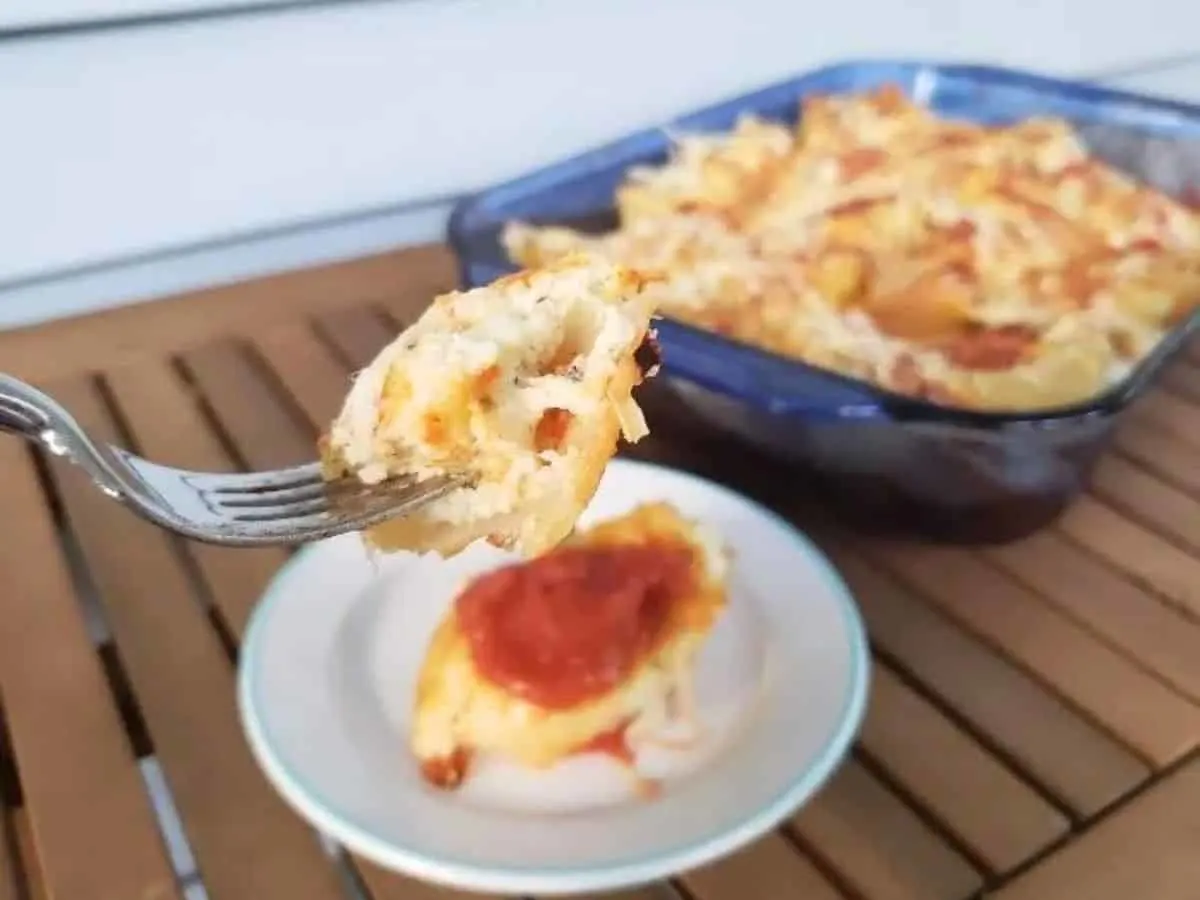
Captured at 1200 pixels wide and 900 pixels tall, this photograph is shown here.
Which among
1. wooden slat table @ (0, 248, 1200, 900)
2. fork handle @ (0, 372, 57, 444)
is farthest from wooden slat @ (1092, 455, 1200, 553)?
fork handle @ (0, 372, 57, 444)

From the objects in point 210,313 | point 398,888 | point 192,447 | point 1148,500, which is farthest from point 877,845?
point 210,313

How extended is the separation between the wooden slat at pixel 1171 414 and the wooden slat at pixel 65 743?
482 mm

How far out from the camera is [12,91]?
0.75m

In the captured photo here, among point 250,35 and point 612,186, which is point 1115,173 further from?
point 250,35

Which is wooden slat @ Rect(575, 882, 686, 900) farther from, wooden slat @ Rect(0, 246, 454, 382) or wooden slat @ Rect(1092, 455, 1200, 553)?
wooden slat @ Rect(0, 246, 454, 382)

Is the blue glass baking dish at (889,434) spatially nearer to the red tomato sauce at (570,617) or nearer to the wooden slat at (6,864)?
the red tomato sauce at (570,617)

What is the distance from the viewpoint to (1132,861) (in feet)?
1.40

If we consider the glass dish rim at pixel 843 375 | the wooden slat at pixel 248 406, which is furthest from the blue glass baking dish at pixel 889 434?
the wooden slat at pixel 248 406

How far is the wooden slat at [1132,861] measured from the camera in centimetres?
42

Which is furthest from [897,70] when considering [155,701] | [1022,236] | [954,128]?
[155,701]

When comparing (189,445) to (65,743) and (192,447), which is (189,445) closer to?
(192,447)

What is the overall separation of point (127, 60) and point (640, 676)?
0.51 meters

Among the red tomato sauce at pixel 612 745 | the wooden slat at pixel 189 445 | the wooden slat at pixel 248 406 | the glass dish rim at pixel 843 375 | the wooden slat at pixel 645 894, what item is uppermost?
the glass dish rim at pixel 843 375

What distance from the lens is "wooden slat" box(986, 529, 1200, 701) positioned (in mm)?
519
